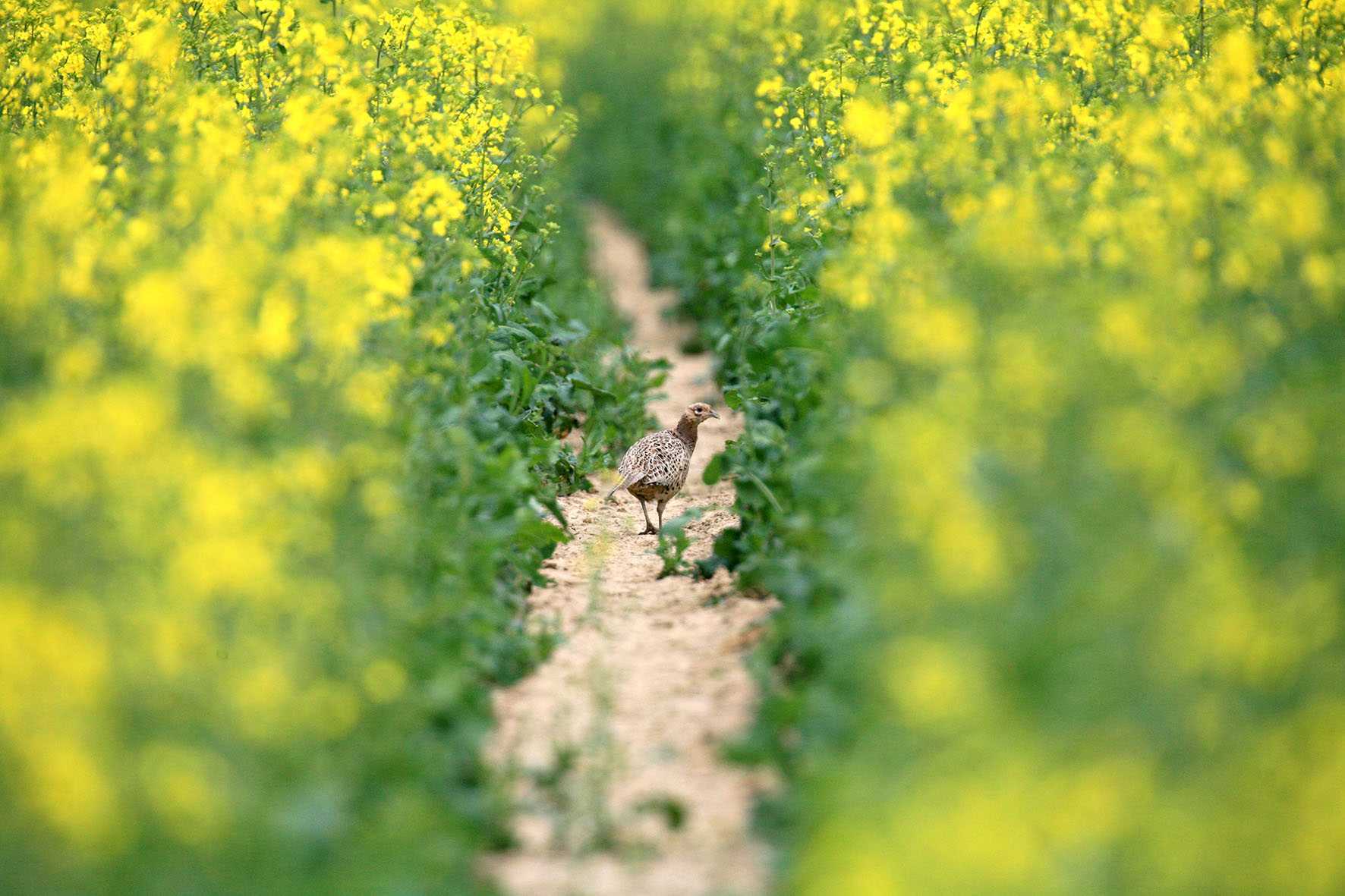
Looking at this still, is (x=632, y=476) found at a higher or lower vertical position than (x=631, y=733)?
higher

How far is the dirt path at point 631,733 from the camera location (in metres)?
5.78

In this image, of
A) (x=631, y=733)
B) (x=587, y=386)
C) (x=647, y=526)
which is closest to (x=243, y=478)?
(x=631, y=733)

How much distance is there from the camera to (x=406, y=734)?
6121mm

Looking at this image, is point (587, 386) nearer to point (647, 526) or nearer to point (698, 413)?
point (698, 413)

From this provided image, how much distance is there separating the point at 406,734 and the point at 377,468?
48.5 inches

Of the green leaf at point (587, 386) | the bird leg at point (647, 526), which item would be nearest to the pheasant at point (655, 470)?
the bird leg at point (647, 526)

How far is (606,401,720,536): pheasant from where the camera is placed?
10859mm

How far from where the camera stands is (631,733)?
23.4 ft

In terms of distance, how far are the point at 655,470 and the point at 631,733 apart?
390 cm

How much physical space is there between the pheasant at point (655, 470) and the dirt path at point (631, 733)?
301 millimetres

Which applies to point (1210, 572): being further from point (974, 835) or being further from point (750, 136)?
point (750, 136)

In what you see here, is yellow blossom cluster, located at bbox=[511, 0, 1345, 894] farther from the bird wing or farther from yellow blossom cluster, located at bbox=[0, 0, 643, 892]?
yellow blossom cluster, located at bbox=[0, 0, 643, 892]

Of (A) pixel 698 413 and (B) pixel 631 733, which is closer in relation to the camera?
(B) pixel 631 733

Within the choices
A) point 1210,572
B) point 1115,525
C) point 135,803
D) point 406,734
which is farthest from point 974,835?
point 406,734
